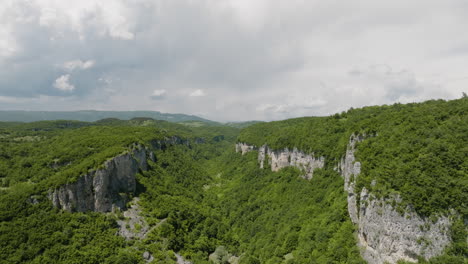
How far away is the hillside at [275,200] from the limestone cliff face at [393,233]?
0.41ft

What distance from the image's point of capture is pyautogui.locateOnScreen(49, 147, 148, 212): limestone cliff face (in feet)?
175

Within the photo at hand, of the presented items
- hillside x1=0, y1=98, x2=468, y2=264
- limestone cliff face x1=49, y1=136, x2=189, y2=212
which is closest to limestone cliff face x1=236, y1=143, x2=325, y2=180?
hillside x1=0, y1=98, x2=468, y2=264

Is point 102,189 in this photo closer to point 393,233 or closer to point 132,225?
point 132,225

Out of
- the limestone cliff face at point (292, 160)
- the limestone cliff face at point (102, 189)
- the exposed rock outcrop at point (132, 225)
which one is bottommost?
the exposed rock outcrop at point (132, 225)

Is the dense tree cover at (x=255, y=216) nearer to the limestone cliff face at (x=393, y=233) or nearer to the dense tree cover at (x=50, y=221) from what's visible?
the limestone cliff face at (x=393, y=233)

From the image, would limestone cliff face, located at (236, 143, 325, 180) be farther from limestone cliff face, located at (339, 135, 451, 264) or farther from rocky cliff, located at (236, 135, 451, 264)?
limestone cliff face, located at (339, 135, 451, 264)

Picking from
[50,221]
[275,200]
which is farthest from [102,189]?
[275,200]

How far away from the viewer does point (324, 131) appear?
72.5 metres

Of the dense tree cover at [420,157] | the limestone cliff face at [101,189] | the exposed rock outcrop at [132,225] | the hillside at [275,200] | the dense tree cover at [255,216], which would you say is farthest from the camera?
the exposed rock outcrop at [132,225]

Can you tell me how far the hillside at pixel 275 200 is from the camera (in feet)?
91.7

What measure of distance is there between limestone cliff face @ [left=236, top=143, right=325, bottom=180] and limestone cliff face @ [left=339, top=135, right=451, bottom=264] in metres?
31.2

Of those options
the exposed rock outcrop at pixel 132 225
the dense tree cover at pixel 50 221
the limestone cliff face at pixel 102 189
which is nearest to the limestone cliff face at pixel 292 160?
the dense tree cover at pixel 50 221

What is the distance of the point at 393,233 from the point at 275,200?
45.4 m

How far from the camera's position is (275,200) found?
2844 inches
